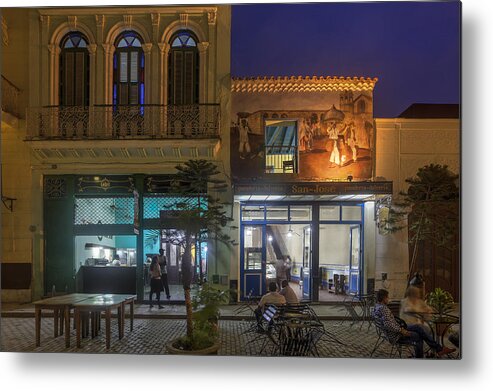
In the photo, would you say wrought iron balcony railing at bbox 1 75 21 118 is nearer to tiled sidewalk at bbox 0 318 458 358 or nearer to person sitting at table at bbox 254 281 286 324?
tiled sidewalk at bbox 0 318 458 358

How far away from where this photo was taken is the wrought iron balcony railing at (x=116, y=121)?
8.45 m

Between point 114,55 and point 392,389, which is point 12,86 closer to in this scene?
point 114,55

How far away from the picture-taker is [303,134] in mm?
9188

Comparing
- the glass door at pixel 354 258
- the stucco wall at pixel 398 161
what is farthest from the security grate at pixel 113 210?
the stucco wall at pixel 398 161

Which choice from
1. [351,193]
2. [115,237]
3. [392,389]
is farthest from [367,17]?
[115,237]

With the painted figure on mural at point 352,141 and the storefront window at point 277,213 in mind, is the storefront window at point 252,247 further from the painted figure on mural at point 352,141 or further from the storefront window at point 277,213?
the painted figure on mural at point 352,141

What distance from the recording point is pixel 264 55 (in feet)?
24.5

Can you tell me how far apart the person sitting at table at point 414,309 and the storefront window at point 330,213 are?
138 inches

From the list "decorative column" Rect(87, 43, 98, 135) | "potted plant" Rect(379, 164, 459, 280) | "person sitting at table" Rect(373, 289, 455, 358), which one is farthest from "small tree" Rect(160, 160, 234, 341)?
"potted plant" Rect(379, 164, 459, 280)

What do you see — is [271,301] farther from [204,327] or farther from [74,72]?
[74,72]

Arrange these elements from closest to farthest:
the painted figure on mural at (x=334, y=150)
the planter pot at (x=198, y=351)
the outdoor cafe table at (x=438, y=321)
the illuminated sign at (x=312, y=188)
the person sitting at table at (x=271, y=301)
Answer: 1. the planter pot at (x=198, y=351)
2. the outdoor cafe table at (x=438, y=321)
3. the person sitting at table at (x=271, y=301)
4. the illuminated sign at (x=312, y=188)
5. the painted figure on mural at (x=334, y=150)

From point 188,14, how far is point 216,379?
21.5 ft

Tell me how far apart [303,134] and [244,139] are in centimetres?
127

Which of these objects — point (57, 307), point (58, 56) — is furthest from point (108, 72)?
point (57, 307)
